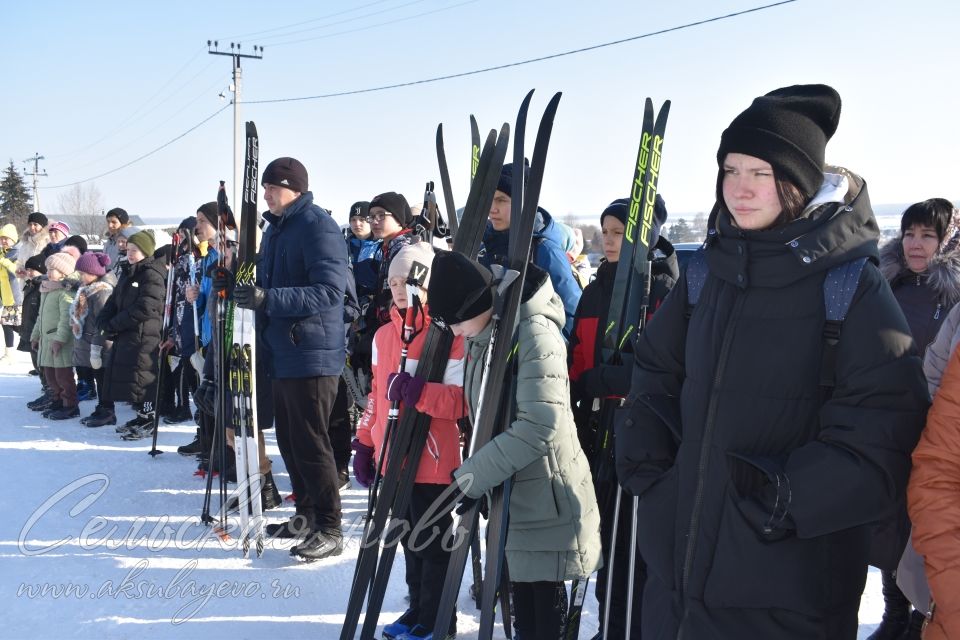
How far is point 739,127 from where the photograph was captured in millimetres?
1564

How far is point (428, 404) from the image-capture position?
2699 millimetres

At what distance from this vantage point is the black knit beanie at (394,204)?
524cm

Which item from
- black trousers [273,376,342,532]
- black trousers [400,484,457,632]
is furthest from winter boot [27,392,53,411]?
black trousers [400,484,457,632]

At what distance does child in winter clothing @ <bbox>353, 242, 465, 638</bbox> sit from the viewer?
2727 millimetres

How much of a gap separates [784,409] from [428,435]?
1612 millimetres

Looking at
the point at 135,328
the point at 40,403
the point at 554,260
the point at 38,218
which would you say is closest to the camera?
the point at 554,260

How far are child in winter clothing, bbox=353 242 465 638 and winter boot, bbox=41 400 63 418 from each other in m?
5.56

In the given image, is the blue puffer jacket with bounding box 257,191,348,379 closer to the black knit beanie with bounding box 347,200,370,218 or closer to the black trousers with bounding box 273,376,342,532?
the black trousers with bounding box 273,376,342,532

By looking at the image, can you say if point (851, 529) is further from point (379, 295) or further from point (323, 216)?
point (379, 295)

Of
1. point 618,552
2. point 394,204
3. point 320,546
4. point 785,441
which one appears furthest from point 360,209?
point 785,441

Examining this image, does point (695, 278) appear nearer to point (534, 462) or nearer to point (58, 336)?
point (534, 462)

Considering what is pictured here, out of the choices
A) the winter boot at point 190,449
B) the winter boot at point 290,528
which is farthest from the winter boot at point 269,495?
the winter boot at point 190,449

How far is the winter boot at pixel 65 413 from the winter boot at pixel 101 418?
14.5 inches

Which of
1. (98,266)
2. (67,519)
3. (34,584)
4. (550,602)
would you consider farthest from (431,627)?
(98,266)
